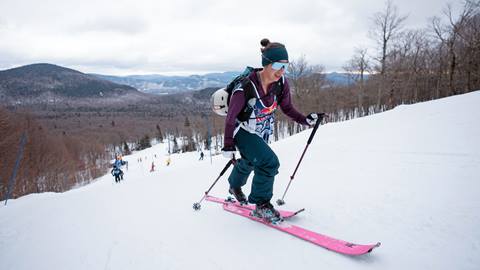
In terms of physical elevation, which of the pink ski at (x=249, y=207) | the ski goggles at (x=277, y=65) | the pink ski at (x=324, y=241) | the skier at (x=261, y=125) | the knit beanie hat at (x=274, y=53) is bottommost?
the pink ski at (x=249, y=207)

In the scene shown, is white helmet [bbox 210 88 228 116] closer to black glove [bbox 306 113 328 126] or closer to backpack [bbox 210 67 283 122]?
backpack [bbox 210 67 283 122]

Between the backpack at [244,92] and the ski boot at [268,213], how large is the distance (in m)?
1.11

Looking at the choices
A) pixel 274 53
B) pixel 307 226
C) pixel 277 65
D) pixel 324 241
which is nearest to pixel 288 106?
pixel 277 65

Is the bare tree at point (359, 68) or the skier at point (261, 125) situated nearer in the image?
the skier at point (261, 125)

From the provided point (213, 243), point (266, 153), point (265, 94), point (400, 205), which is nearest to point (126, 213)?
point (213, 243)

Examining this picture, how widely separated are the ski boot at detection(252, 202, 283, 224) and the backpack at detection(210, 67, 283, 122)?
3.63 ft

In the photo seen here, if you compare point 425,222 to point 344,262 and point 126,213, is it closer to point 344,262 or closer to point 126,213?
point 344,262

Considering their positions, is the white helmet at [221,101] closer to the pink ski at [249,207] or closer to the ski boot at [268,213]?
the ski boot at [268,213]

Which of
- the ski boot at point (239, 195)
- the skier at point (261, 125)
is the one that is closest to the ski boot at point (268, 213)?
the skier at point (261, 125)

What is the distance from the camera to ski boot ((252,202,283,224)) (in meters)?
2.91

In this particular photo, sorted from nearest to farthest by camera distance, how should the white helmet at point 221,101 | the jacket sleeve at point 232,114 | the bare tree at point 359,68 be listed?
the jacket sleeve at point 232,114 < the white helmet at point 221,101 < the bare tree at point 359,68

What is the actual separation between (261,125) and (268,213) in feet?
3.56

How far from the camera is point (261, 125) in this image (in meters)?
3.09

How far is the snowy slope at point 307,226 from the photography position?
88.7 inches
